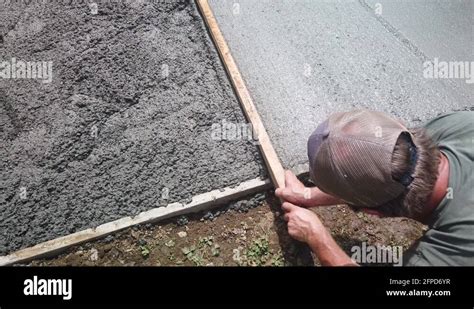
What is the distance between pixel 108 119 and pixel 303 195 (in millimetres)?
1737

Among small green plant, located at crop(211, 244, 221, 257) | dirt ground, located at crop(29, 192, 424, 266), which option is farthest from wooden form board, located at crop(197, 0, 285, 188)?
small green plant, located at crop(211, 244, 221, 257)

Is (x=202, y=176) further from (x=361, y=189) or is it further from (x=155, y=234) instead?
(x=361, y=189)

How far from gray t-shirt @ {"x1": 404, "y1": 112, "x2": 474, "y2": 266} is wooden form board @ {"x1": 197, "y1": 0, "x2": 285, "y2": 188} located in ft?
3.41

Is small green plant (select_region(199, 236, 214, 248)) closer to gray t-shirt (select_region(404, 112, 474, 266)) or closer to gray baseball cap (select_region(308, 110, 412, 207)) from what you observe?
gray baseball cap (select_region(308, 110, 412, 207))

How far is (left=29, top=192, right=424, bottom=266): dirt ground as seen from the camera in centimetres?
273

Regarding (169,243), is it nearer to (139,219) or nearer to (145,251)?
(145,251)

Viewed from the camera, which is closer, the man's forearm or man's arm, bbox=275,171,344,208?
the man's forearm

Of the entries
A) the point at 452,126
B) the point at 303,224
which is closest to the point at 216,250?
the point at 303,224

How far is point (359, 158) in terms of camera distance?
1.87 m

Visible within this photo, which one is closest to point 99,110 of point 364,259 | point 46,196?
point 46,196

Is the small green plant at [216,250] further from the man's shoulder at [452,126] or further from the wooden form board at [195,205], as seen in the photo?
the man's shoulder at [452,126]

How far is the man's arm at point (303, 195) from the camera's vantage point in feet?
8.27

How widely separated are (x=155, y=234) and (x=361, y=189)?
1.62m

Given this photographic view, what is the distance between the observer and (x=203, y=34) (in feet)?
11.9
